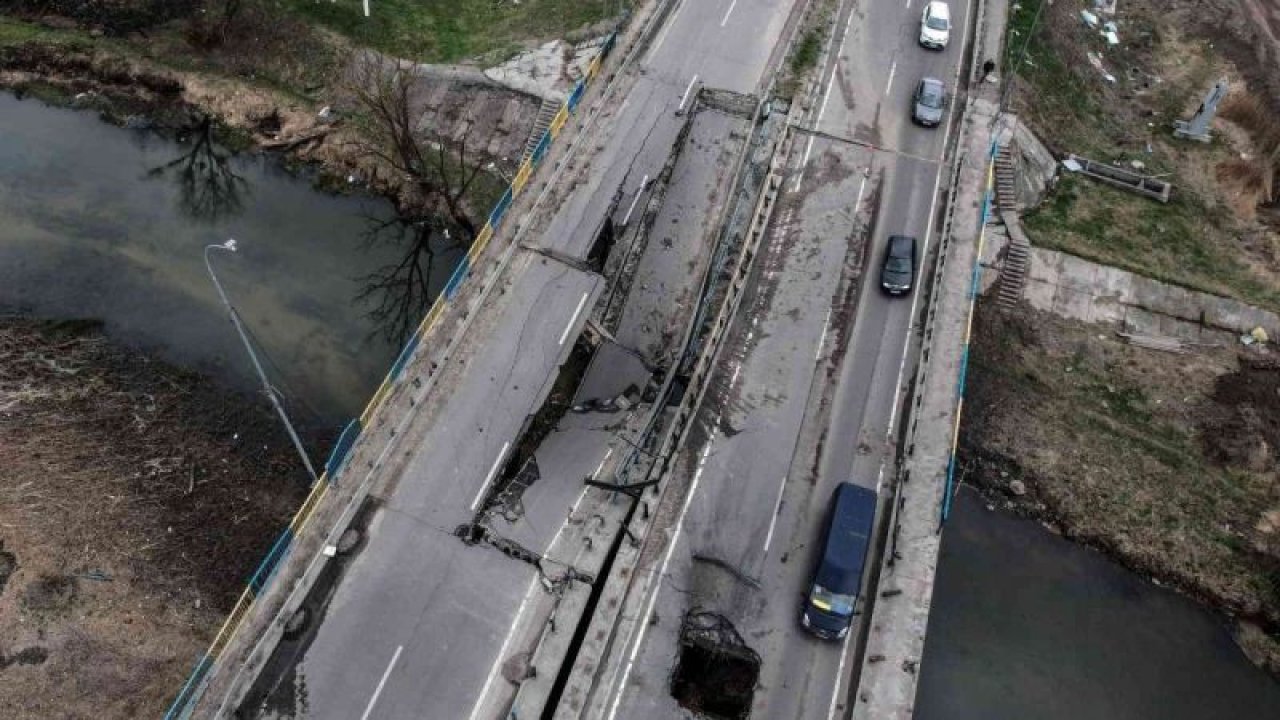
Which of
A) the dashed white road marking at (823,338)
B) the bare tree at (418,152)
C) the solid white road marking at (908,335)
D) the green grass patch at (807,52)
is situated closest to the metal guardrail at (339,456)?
the bare tree at (418,152)

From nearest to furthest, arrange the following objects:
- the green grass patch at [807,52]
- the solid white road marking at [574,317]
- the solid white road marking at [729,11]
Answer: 1. the solid white road marking at [574,317]
2. the green grass patch at [807,52]
3. the solid white road marking at [729,11]

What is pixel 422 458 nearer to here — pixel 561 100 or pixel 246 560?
pixel 246 560

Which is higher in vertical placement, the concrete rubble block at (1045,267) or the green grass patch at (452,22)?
the green grass patch at (452,22)

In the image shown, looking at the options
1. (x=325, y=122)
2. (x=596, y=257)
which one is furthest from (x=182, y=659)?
(x=325, y=122)

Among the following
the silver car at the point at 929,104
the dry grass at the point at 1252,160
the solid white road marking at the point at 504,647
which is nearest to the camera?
the solid white road marking at the point at 504,647

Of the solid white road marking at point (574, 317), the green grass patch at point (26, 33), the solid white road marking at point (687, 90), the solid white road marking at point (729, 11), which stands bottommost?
the solid white road marking at point (574, 317)

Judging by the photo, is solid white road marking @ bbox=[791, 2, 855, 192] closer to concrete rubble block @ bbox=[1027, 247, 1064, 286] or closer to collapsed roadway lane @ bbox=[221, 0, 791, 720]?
collapsed roadway lane @ bbox=[221, 0, 791, 720]

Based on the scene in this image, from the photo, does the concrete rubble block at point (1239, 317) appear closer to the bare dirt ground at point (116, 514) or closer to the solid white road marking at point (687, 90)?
the solid white road marking at point (687, 90)

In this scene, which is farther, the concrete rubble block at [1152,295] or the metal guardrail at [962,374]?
the concrete rubble block at [1152,295]
